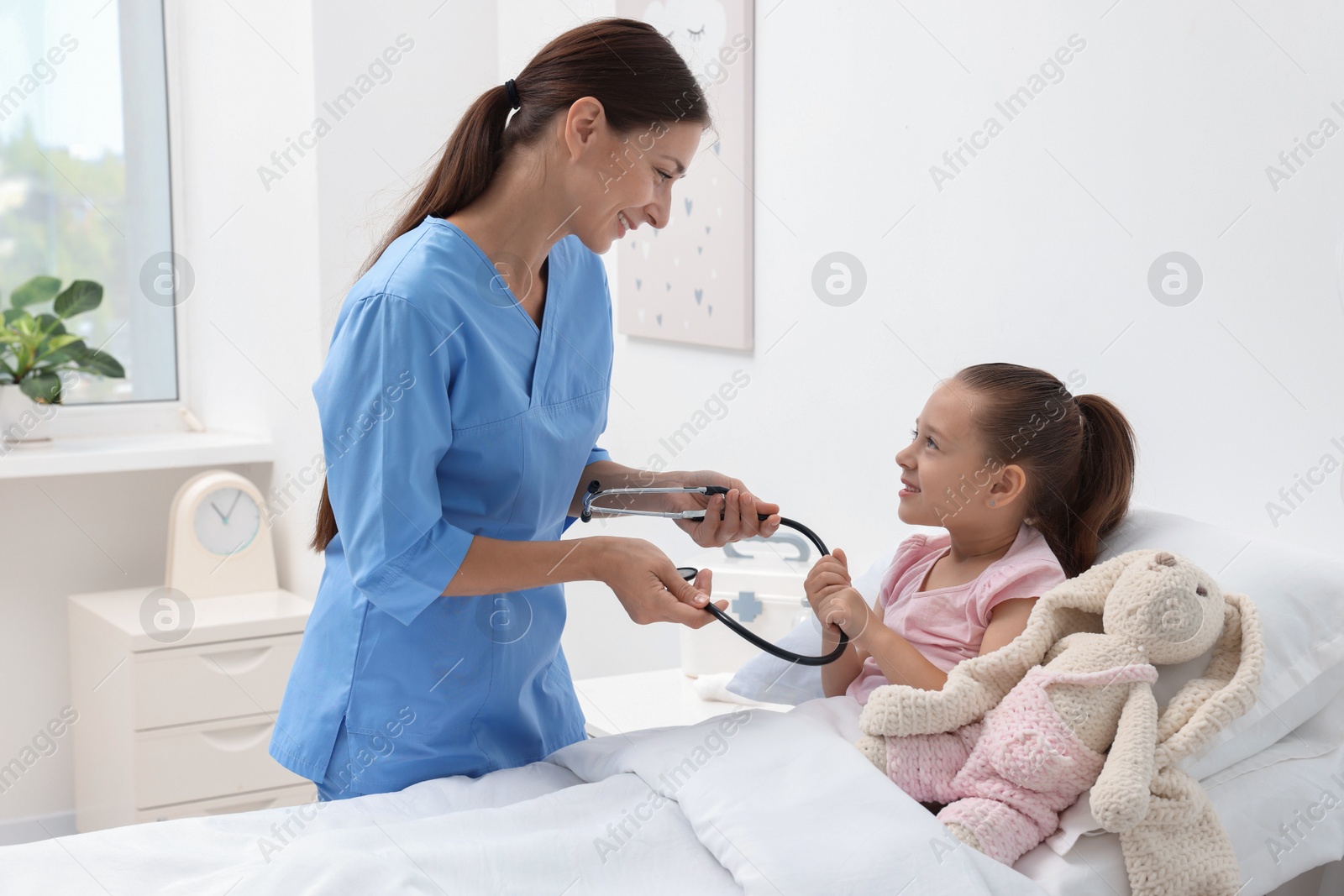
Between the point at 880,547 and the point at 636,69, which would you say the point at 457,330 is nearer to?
the point at 636,69

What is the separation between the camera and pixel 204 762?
2500 millimetres

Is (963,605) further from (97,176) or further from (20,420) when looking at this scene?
(97,176)

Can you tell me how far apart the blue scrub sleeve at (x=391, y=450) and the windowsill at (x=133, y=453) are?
1.77m

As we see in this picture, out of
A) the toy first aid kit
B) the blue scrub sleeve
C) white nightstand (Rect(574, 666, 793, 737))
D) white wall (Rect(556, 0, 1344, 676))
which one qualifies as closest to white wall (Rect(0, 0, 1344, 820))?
white wall (Rect(556, 0, 1344, 676))

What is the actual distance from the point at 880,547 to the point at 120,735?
1.70 meters

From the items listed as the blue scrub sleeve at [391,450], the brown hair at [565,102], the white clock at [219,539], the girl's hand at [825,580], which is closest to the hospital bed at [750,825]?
the girl's hand at [825,580]

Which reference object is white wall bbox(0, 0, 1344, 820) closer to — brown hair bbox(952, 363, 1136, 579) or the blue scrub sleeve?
brown hair bbox(952, 363, 1136, 579)

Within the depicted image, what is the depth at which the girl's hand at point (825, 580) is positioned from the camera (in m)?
1.25

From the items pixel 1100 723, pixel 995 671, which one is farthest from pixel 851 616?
pixel 1100 723

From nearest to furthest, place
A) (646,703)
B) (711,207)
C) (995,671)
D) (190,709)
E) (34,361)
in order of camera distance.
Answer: (995,671), (646,703), (711,207), (190,709), (34,361)

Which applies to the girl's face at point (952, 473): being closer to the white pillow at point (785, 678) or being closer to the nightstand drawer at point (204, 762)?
the white pillow at point (785, 678)

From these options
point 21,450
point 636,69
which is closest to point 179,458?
point 21,450

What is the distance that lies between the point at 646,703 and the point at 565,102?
3.07 feet

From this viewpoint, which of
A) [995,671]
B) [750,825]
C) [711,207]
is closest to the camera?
[750,825]
